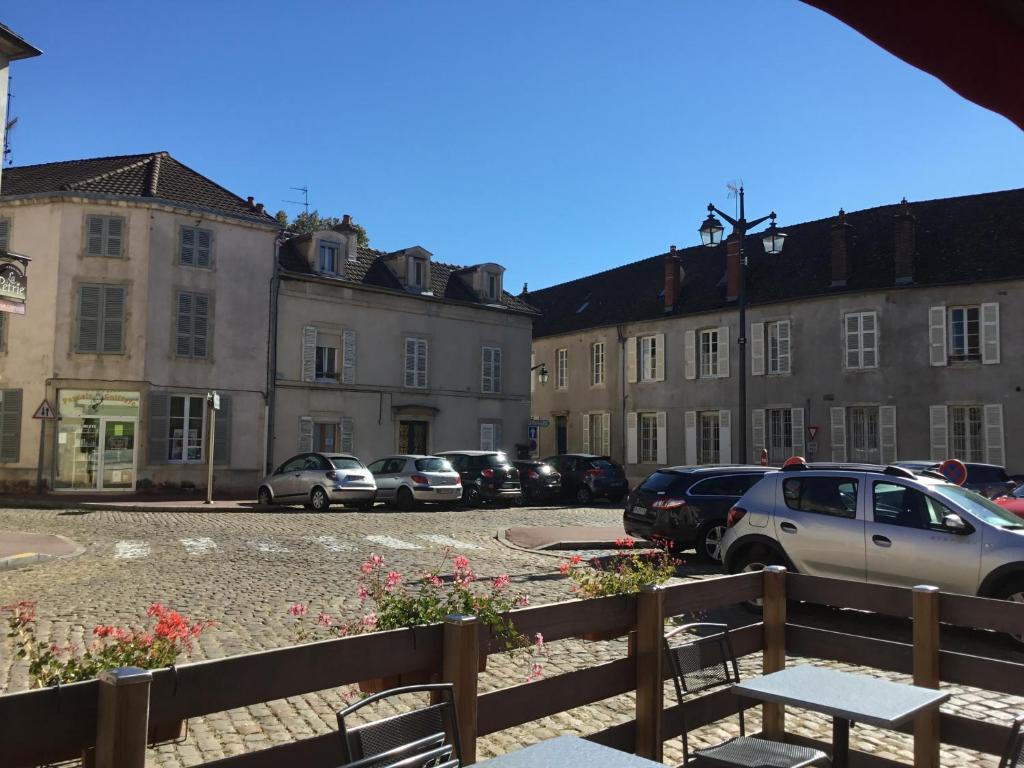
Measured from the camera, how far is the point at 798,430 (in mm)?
31438

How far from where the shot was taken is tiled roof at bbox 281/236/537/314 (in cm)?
2989

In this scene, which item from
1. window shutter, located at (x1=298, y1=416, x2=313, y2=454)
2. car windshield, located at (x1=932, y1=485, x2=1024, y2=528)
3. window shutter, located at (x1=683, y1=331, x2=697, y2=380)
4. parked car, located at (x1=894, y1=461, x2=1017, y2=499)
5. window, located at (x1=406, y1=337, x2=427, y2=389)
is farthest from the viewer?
window shutter, located at (x1=683, y1=331, x2=697, y2=380)

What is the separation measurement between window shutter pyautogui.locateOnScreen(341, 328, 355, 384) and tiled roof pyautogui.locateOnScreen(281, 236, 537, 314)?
6.07 feet

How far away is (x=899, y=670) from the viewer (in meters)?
4.76

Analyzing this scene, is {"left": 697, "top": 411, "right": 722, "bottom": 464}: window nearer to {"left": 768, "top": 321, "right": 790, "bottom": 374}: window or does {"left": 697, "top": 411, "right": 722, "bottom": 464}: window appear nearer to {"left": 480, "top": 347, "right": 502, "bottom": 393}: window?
{"left": 768, "top": 321, "right": 790, "bottom": 374}: window

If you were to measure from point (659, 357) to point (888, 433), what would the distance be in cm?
1010

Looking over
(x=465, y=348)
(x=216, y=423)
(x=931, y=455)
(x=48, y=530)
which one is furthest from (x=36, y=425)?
(x=931, y=455)

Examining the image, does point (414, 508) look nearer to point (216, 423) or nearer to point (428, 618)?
point (216, 423)

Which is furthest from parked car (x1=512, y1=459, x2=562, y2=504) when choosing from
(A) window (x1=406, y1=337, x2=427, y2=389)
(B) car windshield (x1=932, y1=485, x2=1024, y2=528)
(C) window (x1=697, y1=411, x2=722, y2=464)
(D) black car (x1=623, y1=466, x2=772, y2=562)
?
(B) car windshield (x1=932, y1=485, x2=1024, y2=528)

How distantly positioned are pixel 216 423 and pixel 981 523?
22.8 meters

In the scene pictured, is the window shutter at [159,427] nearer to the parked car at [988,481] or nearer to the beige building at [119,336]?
the beige building at [119,336]

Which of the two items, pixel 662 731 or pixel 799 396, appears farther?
pixel 799 396

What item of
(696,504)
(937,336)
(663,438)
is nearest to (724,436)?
(663,438)

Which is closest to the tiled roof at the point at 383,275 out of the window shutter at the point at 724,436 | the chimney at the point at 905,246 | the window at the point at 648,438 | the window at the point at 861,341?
the window at the point at 648,438
